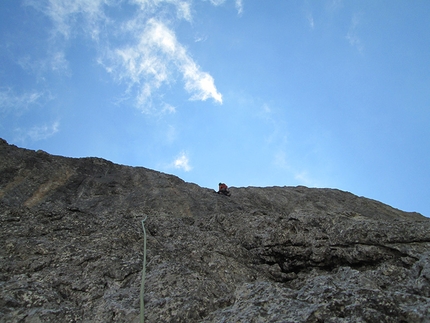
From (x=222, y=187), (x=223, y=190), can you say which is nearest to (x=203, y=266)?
(x=223, y=190)

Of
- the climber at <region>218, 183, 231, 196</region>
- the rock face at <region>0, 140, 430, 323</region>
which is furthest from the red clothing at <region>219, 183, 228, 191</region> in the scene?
the rock face at <region>0, 140, 430, 323</region>

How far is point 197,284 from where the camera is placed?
7293 millimetres

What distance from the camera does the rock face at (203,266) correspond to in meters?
5.66

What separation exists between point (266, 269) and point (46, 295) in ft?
18.6

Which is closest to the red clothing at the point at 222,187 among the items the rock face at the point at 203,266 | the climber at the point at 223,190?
the climber at the point at 223,190

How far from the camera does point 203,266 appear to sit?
8750 mm

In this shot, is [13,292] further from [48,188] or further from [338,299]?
[48,188]

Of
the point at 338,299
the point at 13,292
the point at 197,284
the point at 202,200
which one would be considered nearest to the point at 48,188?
the point at 202,200

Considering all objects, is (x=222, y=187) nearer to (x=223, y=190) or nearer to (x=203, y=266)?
(x=223, y=190)

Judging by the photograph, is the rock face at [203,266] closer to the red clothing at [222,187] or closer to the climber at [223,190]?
the climber at [223,190]

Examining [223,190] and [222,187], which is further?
[222,187]

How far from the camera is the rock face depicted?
5.66m

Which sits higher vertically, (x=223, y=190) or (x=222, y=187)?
(x=222, y=187)

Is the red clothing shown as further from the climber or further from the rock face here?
the rock face
